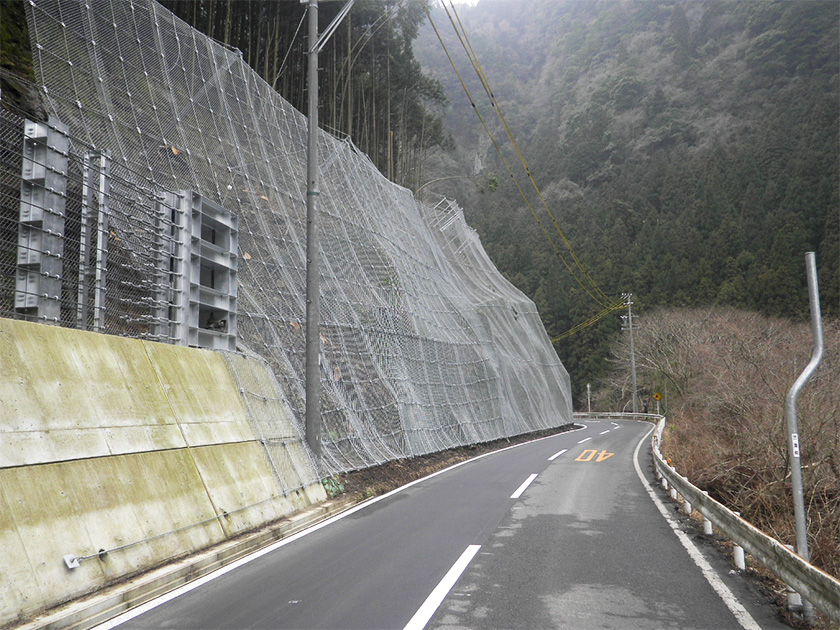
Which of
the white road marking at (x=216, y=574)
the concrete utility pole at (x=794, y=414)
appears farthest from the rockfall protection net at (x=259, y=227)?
the concrete utility pole at (x=794, y=414)

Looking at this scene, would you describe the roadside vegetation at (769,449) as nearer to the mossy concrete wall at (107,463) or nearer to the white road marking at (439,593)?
the white road marking at (439,593)

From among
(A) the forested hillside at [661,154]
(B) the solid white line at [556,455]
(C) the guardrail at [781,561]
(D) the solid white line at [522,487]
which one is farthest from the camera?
(A) the forested hillside at [661,154]

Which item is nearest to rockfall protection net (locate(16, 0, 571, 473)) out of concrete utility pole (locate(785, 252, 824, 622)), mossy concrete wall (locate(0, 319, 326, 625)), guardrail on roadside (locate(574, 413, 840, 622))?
mossy concrete wall (locate(0, 319, 326, 625))

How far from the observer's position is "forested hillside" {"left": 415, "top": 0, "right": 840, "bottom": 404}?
53750 millimetres


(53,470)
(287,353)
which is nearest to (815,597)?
(53,470)

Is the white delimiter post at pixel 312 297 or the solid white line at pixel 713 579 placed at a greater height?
the white delimiter post at pixel 312 297

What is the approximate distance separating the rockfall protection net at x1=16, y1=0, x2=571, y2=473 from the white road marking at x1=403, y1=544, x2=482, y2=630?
500cm

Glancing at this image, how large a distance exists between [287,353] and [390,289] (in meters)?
7.78

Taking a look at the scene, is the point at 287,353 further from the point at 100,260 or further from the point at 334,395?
the point at 100,260

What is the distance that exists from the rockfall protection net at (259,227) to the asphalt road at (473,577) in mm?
3549

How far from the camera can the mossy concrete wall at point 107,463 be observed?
4.69 m

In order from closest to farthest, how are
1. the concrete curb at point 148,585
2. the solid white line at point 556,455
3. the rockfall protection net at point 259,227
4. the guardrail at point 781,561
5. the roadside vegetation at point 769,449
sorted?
the guardrail at point 781,561, the concrete curb at point 148,585, the rockfall protection net at point 259,227, the roadside vegetation at point 769,449, the solid white line at point 556,455

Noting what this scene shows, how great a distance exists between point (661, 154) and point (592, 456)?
78.7 m

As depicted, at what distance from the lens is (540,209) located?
89.9 meters
